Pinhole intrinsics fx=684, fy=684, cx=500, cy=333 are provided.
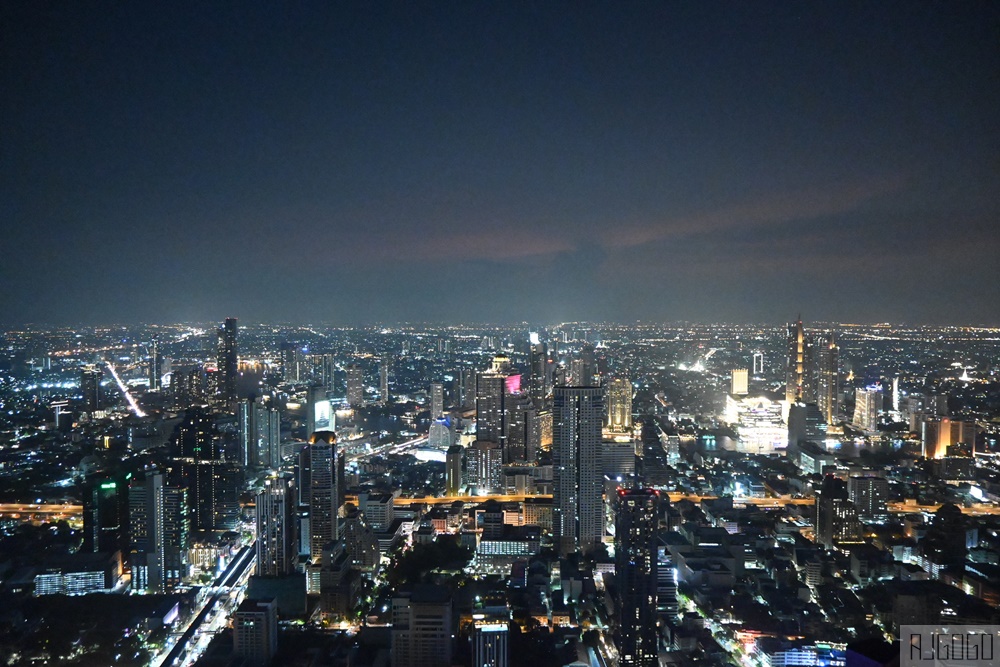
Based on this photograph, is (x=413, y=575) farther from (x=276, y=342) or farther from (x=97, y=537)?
(x=276, y=342)

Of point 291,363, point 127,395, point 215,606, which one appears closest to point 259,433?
point 291,363

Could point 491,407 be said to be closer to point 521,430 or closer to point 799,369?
point 521,430

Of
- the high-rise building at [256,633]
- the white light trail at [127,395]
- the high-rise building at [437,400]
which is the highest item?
the white light trail at [127,395]

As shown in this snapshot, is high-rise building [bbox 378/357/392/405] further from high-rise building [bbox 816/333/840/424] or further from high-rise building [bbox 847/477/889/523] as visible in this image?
high-rise building [bbox 847/477/889/523]

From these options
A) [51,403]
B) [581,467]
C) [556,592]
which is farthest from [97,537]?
[581,467]

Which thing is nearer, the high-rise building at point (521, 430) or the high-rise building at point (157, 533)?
the high-rise building at point (157, 533)

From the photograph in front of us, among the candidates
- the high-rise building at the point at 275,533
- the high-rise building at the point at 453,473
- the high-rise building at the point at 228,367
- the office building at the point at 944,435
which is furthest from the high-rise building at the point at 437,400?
the office building at the point at 944,435

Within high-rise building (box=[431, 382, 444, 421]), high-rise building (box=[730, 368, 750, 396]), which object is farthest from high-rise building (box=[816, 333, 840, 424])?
high-rise building (box=[431, 382, 444, 421])

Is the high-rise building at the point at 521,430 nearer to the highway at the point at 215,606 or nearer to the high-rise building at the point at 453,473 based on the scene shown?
the high-rise building at the point at 453,473
